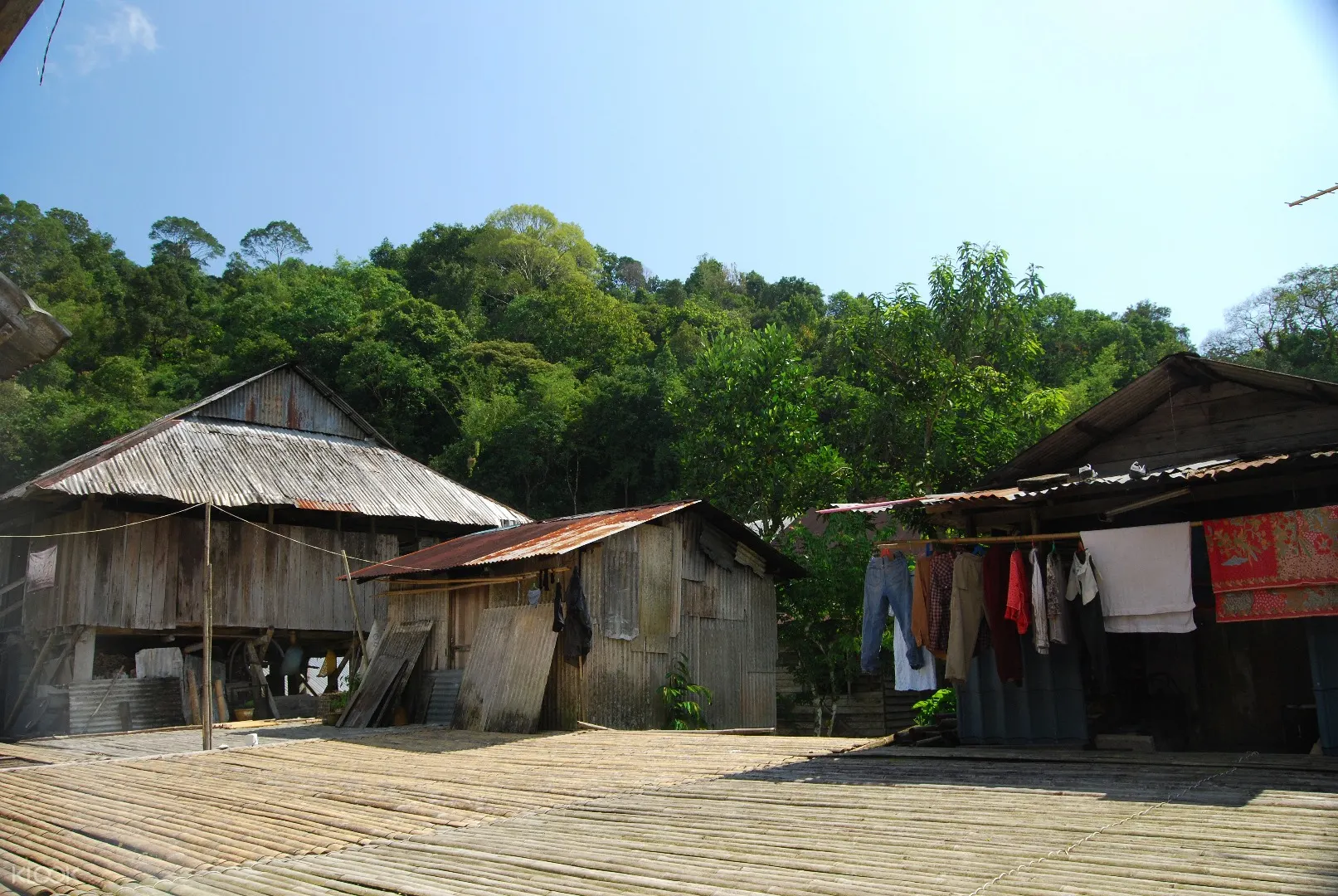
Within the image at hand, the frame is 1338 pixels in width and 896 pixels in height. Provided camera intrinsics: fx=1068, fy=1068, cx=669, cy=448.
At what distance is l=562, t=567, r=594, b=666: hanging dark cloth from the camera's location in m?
15.5

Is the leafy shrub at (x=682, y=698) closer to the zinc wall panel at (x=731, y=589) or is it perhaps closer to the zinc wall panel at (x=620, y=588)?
the zinc wall panel at (x=620, y=588)

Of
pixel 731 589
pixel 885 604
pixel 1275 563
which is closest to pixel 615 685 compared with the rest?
pixel 731 589

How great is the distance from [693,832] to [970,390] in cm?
1849

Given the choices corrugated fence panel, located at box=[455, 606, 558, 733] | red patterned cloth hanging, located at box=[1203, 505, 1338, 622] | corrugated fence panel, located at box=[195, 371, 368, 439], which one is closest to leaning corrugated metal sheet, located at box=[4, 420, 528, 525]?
corrugated fence panel, located at box=[195, 371, 368, 439]

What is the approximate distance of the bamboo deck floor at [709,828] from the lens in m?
5.10

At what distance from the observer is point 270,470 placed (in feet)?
77.0

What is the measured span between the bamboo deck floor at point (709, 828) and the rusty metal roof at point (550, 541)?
5156 mm

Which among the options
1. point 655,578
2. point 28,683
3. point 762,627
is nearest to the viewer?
point 655,578

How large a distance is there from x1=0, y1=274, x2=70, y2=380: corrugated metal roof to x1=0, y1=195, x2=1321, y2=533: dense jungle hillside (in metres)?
16.0

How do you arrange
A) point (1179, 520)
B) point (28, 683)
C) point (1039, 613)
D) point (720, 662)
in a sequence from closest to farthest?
1. point (1039, 613)
2. point (1179, 520)
3. point (720, 662)
4. point (28, 683)

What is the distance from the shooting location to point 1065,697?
33.6 ft

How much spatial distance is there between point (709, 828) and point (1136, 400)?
7.84 m

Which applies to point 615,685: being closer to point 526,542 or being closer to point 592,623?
point 592,623

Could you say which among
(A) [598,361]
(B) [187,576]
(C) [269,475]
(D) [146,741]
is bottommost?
(D) [146,741]
